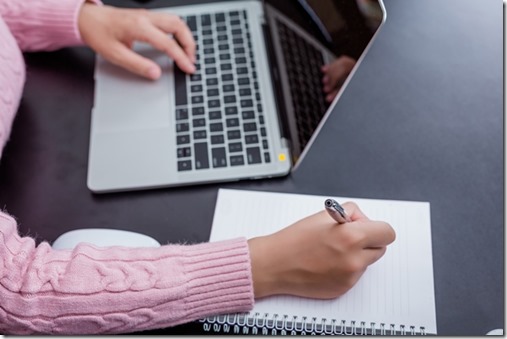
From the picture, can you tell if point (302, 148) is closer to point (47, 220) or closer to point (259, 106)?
point (259, 106)

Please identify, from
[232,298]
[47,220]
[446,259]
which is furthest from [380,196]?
[47,220]

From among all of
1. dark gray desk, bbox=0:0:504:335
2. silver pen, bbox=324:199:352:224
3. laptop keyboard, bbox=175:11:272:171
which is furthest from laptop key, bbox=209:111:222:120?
silver pen, bbox=324:199:352:224

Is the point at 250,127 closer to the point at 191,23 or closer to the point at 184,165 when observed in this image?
the point at 184,165

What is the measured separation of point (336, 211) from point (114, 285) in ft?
0.81

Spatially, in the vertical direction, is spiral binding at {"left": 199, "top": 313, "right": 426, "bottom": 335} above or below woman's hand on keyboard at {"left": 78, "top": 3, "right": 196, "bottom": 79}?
below

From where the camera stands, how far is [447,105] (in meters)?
0.78

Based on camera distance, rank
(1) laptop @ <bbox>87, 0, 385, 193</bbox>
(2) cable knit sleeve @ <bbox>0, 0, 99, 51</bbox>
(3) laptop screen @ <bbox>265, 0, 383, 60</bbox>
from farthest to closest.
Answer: (2) cable knit sleeve @ <bbox>0, 0, 99, 51</bbox> < (1) laptop @ <bbox>87, 0, 385, 193</bbox> < (3) laptop screen @ <bbox>265, 0, 383, 60</bbox>

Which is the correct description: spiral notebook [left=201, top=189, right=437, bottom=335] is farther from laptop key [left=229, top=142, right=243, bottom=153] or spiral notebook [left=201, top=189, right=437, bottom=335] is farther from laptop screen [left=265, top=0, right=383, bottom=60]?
laptop screen [left=265, top=0, right=383, bottom=60]

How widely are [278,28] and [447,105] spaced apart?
0.25 metres

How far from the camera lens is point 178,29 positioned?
83 centimetres

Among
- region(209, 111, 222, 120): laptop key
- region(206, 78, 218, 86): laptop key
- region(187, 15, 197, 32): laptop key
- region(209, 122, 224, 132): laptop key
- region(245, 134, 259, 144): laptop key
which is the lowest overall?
region(209, 122, 224, 132): laptop key

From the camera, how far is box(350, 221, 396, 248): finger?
24.5 inches

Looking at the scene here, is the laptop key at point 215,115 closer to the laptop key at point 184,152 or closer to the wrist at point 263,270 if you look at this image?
the laptop key at point 184,152

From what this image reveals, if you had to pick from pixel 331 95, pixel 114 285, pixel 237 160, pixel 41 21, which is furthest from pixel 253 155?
pixel 41 21
